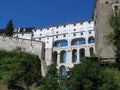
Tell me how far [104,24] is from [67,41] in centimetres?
2351

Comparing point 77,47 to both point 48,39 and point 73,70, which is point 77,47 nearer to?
point 48,39

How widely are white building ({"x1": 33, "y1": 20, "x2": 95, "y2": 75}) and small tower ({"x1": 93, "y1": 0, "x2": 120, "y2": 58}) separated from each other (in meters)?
15.9

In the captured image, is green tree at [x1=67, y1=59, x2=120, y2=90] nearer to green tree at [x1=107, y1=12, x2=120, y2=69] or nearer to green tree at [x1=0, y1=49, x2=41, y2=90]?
green tree at [x1=107, y1=12, x2=120, y2=69]

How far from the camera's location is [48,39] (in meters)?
80.9

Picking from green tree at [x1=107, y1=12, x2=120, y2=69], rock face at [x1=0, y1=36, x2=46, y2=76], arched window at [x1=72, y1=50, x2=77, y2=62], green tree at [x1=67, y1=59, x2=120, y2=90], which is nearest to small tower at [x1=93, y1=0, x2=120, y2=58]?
green tree at [x1=107, y1=12, x2=120, y2=69]

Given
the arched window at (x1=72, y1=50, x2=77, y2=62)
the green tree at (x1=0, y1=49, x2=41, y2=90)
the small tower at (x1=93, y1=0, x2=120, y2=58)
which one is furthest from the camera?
the arched window at (x1=72, y1=50, x2=77, y2=62)

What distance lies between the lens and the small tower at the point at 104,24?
5350 cm

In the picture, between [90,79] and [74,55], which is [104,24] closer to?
[90,79]

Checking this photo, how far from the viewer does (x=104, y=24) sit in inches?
2218

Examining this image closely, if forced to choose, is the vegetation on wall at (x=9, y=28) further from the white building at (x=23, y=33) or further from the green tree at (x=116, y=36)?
the green tree at (x=116, y=36)

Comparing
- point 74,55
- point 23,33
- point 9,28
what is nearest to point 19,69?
point 74,55

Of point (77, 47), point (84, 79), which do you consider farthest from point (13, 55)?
point (84, 79)

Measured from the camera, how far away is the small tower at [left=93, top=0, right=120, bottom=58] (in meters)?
53.5

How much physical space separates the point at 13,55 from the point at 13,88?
951 cm
